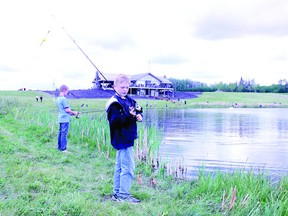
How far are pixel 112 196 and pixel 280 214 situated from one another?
2.29m

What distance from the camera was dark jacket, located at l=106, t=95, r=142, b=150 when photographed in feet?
14.4

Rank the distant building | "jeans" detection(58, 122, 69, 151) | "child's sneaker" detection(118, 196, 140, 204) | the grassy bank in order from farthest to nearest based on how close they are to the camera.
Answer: the distant building, "jeans" detection(58, 122, 69, 151), "child's sneaker" detection(118, 196, 140, 204), the grassy bank

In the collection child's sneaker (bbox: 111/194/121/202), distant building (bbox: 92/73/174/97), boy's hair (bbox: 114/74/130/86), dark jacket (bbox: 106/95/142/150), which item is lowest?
child's sneaker (bbox: 111/194/121/202)

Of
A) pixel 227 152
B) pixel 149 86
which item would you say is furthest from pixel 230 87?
pixel 227 152

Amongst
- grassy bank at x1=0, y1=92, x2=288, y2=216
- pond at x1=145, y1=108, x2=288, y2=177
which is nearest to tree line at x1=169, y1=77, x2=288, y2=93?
pond at x1=145, y1=108, x2=288, y2=177

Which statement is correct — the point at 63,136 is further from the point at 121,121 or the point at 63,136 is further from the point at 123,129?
the point at 121,121

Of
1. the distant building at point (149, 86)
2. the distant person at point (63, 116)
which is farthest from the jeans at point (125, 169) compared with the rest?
the distant building at point (149, 86)

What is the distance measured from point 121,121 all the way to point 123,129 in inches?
6.8

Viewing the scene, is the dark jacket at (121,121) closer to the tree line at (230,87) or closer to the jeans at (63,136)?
the jeans at (63,136)

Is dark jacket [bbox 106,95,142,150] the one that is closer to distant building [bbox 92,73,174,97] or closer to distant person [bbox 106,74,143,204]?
distant person [bbox 106,74,143,204]

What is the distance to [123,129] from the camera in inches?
180

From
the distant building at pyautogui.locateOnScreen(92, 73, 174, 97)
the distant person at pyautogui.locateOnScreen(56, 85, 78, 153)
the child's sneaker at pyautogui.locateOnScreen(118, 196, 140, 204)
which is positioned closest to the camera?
the child's sneaker at pyautogui.locateOnScreen(118, 196, 140, 204)

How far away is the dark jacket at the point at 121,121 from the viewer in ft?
14.4

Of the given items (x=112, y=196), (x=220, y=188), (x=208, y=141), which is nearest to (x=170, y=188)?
(x=220, y=188)
